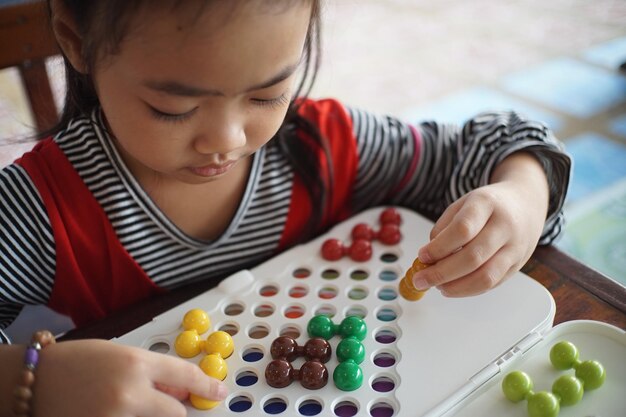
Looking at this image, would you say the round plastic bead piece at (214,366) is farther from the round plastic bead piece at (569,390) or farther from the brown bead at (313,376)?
the round plastic bead piece at (569,390)

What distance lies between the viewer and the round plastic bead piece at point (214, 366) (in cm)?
43

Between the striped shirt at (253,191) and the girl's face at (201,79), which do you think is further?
the striped shirt at (253,191)

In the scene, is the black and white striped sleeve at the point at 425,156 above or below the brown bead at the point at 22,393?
below

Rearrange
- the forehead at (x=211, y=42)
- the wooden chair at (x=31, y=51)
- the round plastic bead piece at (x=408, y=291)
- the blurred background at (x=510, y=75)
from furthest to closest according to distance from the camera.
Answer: the blurred background at (x=510, y=75), the wooden chair at (x=31, y=51), the round plastic bead piece at (x=408, y=291), the forehead at (x=211, y=42)

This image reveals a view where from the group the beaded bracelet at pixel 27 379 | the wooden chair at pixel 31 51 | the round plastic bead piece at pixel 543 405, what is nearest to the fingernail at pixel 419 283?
the round plastic bead piece at pixel 543 405

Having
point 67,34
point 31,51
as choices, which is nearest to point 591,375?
point 67,34

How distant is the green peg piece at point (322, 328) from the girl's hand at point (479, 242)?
0.07m

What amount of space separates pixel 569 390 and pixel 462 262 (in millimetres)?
110

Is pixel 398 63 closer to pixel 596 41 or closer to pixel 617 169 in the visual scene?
pixel 596 41

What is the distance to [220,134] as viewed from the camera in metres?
0.42

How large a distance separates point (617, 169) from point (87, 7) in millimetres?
1207

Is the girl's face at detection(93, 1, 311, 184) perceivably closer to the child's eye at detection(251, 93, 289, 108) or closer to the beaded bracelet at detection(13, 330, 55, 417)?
the child's eye at detection(251, 93, 289, 108)

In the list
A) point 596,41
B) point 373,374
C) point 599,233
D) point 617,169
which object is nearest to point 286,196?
point 373,374

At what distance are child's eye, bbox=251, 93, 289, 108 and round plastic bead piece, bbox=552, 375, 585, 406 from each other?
0.27m
